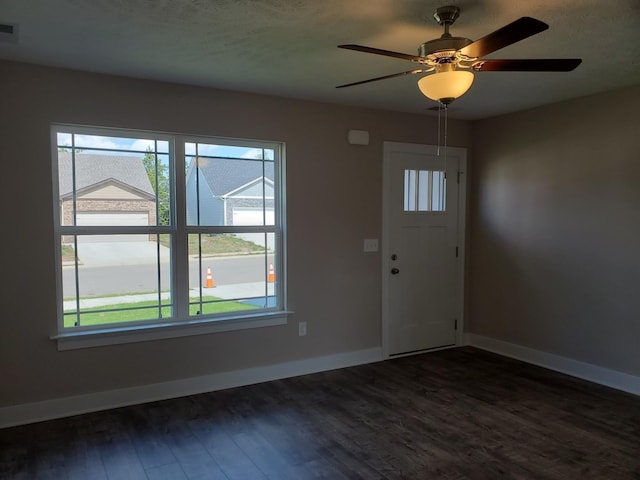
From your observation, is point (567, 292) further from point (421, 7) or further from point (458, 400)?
point (421, 7)

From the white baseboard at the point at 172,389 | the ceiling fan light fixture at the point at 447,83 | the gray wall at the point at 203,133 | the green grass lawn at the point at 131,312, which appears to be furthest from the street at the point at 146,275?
the ceiling fan light fixture at the point at 447,83

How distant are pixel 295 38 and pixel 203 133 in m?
1.34

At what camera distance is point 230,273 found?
12.7ft

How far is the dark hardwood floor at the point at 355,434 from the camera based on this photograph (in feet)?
8.42

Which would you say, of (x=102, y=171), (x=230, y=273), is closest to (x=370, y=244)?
(x=230, y=273)

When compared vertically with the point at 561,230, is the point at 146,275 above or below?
below

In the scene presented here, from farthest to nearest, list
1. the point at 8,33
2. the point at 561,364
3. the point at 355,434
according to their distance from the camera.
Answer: the point at 561,364
the point at 355,434
the point at 8,33

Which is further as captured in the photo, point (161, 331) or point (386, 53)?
point (161, 331)

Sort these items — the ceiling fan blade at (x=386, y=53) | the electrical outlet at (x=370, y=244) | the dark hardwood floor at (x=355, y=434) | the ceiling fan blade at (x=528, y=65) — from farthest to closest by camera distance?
1. the electrical outlet at (x=370, y=244)
2. the dark hardwood floor at (x=355, y=434)
3. the ceiling fan blade at (x=528, y=65)
4. the ceiling fan blade at (x=386, y=53)

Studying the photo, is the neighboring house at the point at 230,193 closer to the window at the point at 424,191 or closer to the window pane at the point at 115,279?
the window pane at the point at 115,279

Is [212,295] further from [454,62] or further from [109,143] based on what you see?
[454,62]

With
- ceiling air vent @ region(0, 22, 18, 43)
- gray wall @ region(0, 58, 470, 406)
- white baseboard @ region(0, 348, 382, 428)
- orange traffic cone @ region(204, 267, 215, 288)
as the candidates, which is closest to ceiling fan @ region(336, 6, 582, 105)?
ceiling air vent @ region(0, 22, 18, 43)

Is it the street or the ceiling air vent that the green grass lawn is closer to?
the street

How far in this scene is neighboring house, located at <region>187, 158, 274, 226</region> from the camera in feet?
12.1
